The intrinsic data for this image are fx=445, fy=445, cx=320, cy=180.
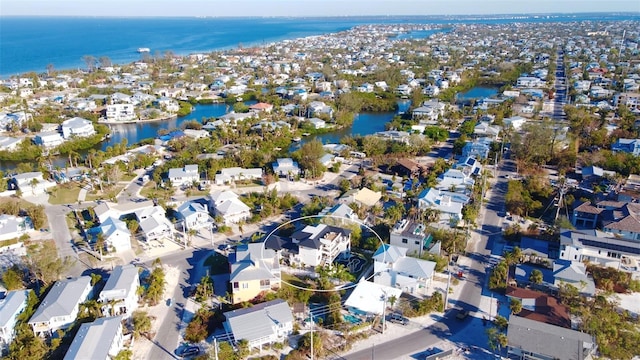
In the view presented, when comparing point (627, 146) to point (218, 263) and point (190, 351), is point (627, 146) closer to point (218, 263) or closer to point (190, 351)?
point (218, 263)

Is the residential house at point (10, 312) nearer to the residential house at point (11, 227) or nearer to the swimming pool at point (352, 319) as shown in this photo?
the residential house at point (11, 227)

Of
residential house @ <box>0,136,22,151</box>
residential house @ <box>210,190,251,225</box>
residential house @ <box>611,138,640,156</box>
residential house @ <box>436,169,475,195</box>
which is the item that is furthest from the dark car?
residential house @ <box>611,138,640,156</box>

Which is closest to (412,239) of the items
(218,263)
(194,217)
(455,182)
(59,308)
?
(455,182)

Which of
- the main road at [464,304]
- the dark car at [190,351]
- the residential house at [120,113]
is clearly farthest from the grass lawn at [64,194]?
the main road at [464,304]

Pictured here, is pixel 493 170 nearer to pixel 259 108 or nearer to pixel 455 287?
pixel 455 287

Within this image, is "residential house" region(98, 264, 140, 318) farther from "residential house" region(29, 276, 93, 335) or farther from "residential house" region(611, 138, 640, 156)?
"residential house" region(611, 138, 640, 156)

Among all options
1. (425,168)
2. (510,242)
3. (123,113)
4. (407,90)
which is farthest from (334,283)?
(407,90)
